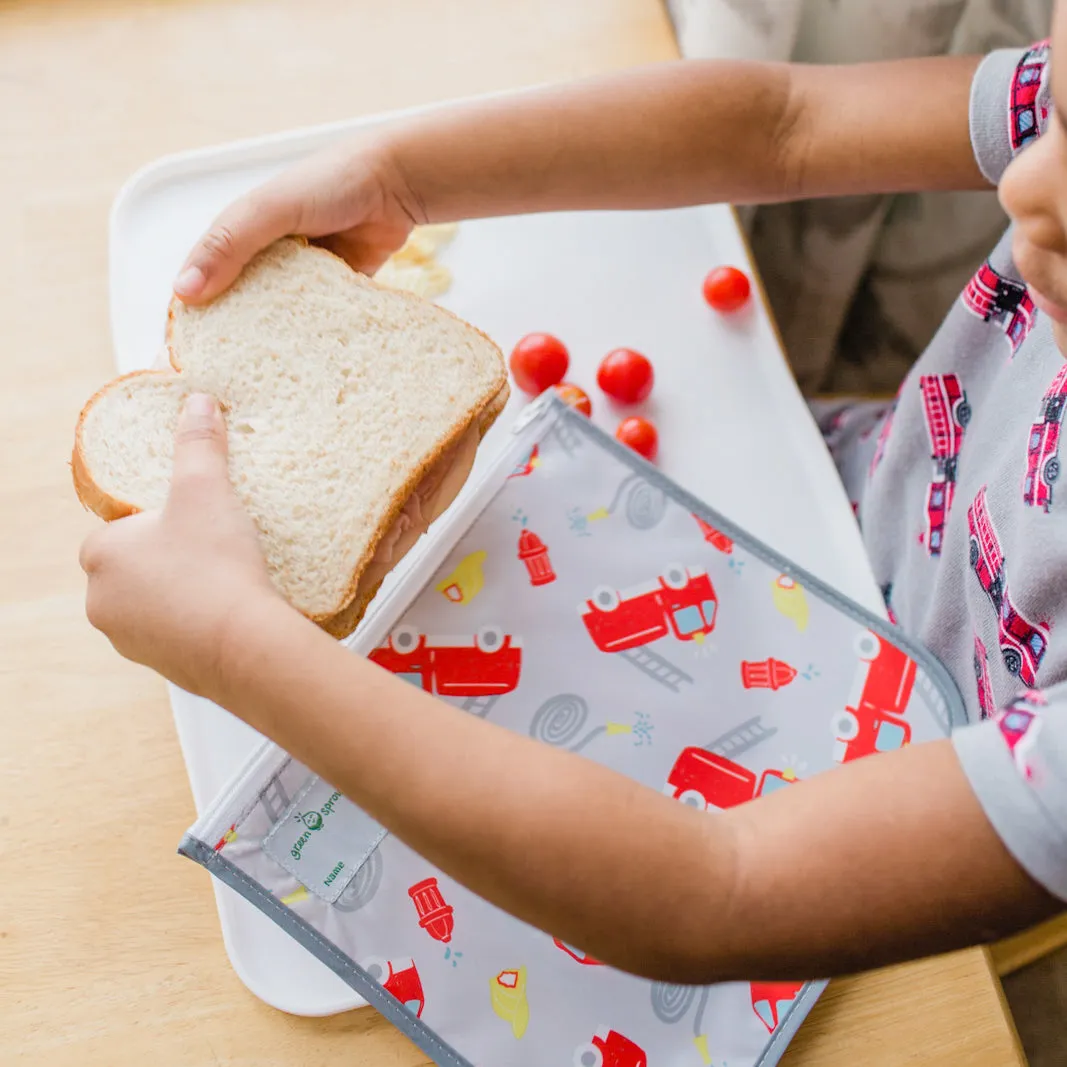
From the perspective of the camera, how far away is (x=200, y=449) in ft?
1.91

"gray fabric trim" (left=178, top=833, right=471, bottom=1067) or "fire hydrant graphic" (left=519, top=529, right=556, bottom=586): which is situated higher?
"fire hydrant graphic" (left=519, top=529, right=556, bottom=586)

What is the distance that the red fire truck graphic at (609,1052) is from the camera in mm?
555

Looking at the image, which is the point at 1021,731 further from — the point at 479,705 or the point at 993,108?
the point at 993,108

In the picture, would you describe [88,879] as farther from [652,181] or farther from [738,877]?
[652,181]

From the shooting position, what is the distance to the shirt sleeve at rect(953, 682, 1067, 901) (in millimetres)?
431

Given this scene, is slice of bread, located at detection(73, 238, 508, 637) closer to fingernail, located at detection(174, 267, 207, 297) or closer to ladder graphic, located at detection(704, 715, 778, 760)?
fingernail, located at detection(174, 267, 207, 297)

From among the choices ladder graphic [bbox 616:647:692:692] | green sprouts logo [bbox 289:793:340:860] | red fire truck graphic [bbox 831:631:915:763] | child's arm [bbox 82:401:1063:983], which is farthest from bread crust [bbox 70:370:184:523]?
red fire truck graphic [bbox 831:631:915:763]

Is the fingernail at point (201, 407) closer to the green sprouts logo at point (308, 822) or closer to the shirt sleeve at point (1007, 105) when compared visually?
the green sprouts logo at point (308, 822)

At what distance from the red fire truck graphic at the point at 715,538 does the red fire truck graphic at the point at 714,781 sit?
14cm

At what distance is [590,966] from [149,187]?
2.12 ft

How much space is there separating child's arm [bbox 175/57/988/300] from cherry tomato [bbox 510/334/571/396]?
10cm

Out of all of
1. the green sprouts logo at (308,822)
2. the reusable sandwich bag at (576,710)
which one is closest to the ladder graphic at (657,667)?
the reusable sandwich bag at (576,710)

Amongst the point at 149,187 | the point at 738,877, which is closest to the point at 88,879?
the point at 738,877

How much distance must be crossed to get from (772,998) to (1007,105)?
57cm
